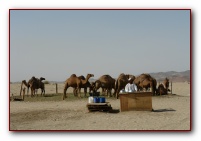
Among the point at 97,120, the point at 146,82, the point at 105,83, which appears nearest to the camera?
the point at 97,120

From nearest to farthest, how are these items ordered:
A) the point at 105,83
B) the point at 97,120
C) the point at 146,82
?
the point at 97,120
the point at 105,83
the point at 146,82

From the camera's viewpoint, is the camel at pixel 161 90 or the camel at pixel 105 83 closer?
the camel at pixel 105 83

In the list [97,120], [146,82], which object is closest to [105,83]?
[146,82]

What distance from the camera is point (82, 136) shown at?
1186 centimetres

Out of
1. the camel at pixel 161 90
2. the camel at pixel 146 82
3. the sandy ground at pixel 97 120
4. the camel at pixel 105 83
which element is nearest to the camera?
the sandy ground at pixel 97 120

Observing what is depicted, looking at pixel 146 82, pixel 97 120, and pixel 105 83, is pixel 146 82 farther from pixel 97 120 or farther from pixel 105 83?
pixel 97 120

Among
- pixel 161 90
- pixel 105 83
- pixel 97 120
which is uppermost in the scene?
pixel 105 83

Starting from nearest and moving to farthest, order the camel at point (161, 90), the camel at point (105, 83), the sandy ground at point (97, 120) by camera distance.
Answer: the sandy ground at point (97, 120) → the camel at point (105, 83) → the camel at point (161, 90)

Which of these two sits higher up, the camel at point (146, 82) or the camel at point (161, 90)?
the camel at point (146, 82)

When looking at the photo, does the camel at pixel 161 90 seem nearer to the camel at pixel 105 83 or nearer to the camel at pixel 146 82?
the camel at pixel 146 82

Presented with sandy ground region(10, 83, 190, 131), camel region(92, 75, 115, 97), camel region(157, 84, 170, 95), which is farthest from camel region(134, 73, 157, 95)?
sandy ground region(10, 83, 190, 131)

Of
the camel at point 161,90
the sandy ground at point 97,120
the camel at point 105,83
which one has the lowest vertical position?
the sandy ground at point 97,120

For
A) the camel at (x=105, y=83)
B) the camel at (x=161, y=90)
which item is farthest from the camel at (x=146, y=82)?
the camel at (x=105, y=83)

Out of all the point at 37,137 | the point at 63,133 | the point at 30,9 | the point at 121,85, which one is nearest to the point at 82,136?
the point at 63,133
